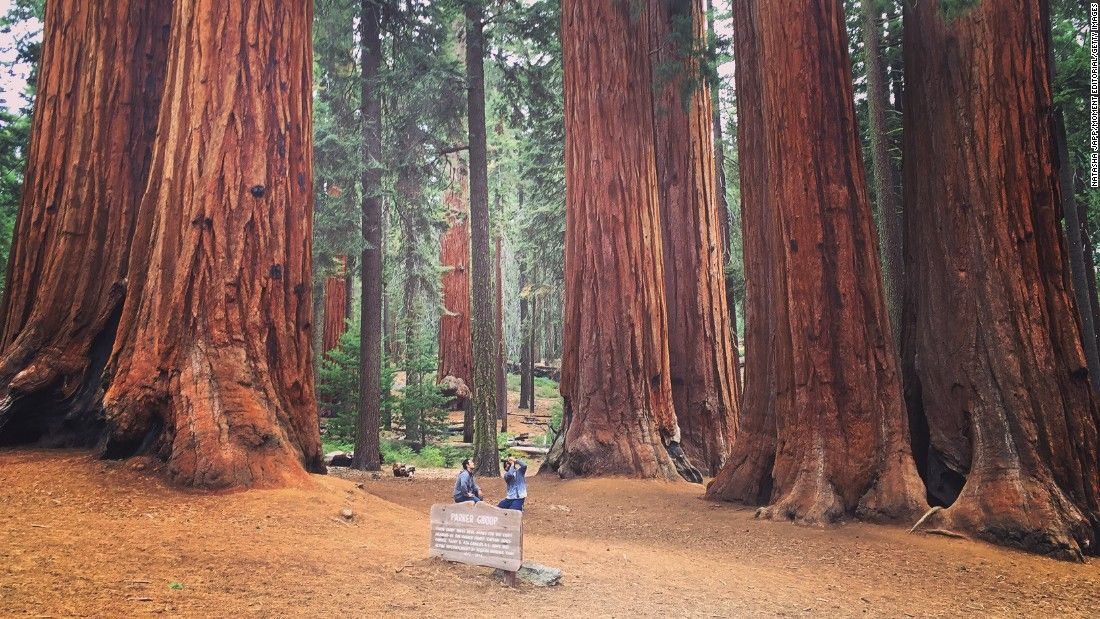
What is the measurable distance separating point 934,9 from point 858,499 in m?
5.28

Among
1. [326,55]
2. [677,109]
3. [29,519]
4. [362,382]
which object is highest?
[326,55]

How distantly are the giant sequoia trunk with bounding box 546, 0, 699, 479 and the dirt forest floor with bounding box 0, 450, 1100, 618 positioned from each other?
160 inches

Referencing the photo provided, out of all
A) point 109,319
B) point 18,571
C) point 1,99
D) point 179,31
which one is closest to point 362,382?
point 109,319

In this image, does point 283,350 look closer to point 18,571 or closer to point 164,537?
point 164,537

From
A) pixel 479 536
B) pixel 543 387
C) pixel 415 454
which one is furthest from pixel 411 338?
pixel 543 387

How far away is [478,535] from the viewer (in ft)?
16.0

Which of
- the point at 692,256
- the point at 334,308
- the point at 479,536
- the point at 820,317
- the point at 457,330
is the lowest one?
the point at 479,536

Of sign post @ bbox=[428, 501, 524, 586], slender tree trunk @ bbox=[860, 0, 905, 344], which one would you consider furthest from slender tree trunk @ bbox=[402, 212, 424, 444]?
sign post @ bbox=[428, 501, 524, 586]

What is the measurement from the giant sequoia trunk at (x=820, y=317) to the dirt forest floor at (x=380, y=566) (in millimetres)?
680

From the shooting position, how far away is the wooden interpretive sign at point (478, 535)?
4.75 m

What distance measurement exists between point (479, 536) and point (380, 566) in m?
0.66

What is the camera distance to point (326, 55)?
16250 mm

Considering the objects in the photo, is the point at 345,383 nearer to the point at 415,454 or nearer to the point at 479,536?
the point at 415,454

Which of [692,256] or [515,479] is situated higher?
[692,256]
